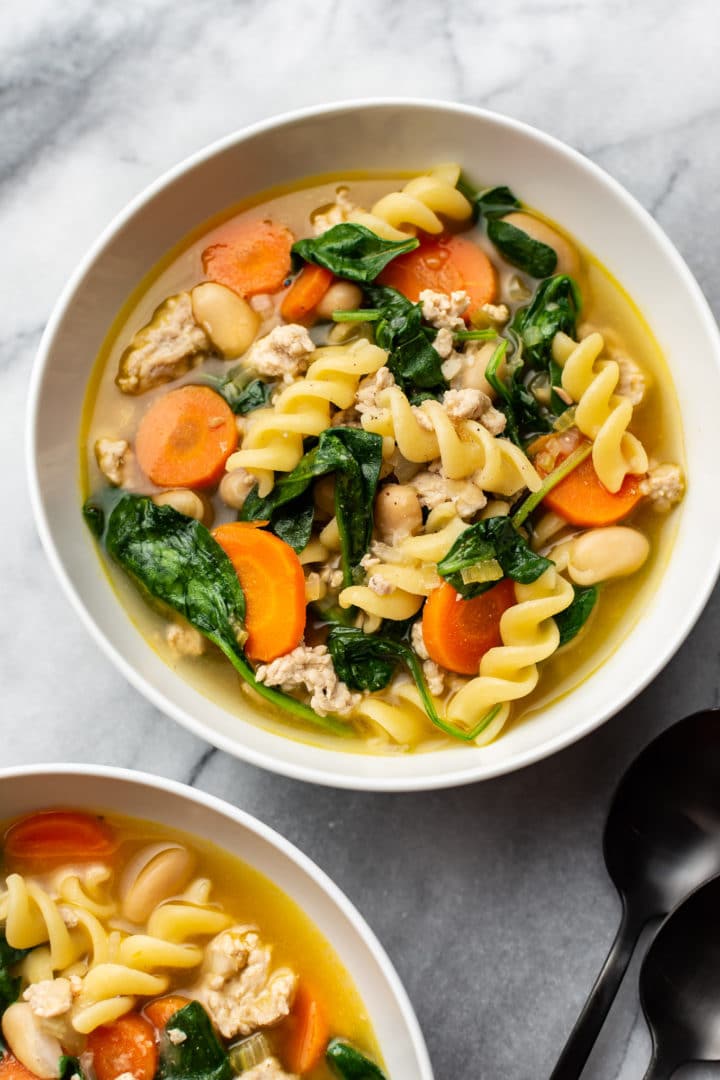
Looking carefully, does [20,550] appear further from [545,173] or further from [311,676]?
[545,173]

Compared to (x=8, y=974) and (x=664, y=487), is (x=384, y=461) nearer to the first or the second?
(x=664, y=487)

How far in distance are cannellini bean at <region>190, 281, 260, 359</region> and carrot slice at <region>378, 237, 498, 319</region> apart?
1.53ft

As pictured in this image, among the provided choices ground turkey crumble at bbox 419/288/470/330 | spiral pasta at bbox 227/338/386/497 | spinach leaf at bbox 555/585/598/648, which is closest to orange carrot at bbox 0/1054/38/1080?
spiral pasta at bbox 227/338/386/497

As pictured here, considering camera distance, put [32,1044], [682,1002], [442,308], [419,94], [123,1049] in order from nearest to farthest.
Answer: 1. [32,1044]
2. [123,1049]
3. [442,308]
4. [682,1002]
5. [419,94]

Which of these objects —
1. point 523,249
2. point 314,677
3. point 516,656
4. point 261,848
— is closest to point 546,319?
point 523,249

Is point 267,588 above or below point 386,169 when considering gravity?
below

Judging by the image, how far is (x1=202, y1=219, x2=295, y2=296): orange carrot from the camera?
11.4 ft

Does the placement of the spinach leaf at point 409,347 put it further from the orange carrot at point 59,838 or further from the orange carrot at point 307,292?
the orange carrot at point 59,838

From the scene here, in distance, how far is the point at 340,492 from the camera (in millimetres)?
3256

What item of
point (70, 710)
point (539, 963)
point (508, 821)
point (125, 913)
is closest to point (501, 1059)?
point (539, 963)

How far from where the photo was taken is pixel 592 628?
345 cm

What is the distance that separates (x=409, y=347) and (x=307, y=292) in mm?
388

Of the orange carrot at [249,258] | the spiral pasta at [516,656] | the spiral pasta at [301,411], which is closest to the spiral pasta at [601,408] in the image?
the spiral pasta at [516,656]

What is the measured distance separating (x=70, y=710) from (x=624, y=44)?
300 centimetres
